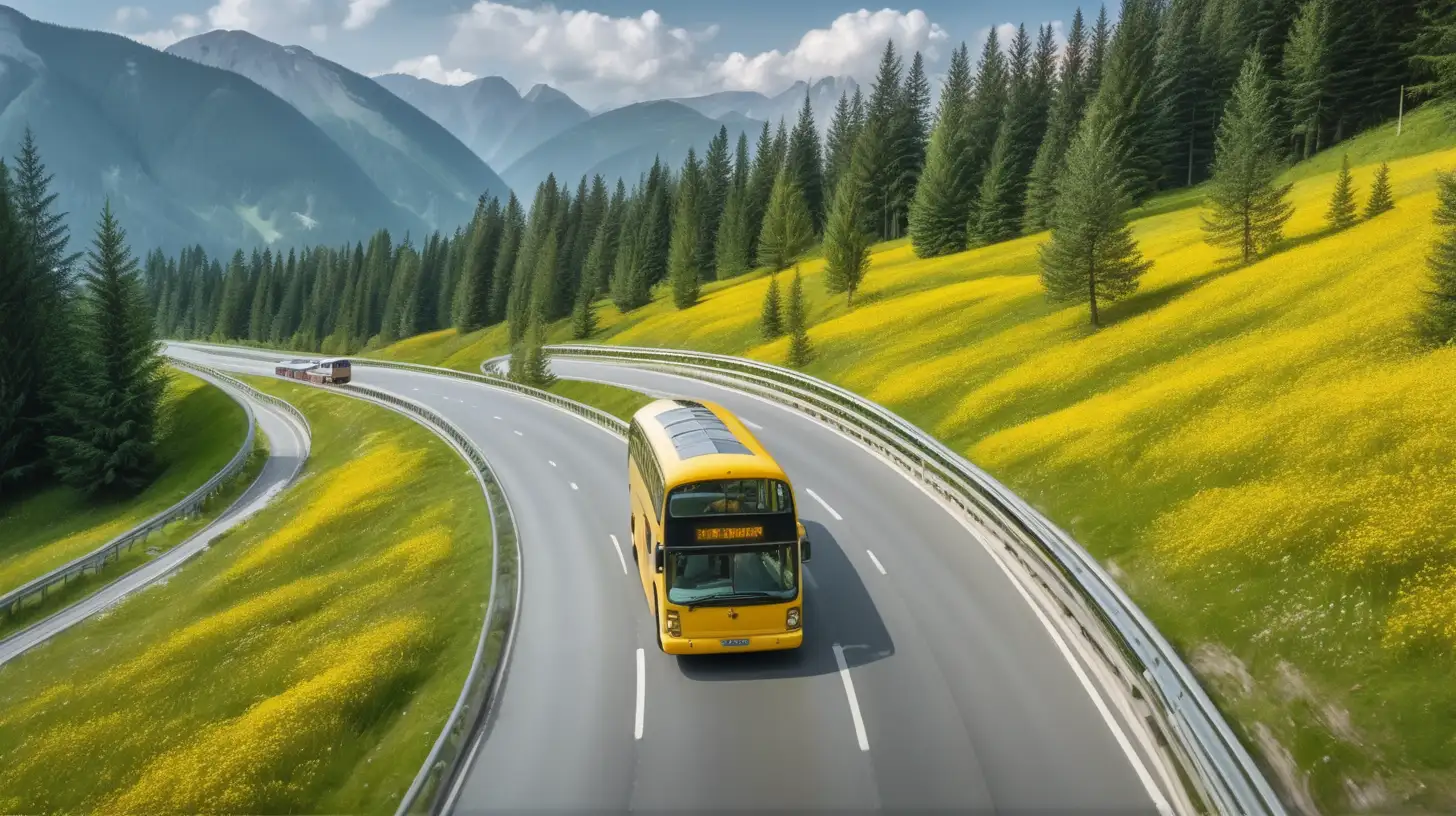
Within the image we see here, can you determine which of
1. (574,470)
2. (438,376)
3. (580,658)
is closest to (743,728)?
(580,658)

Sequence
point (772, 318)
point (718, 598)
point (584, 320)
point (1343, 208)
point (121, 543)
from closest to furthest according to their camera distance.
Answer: point (718, 598)
point (121, 543)
point (1343, 208)
point (772, 318)
point (584, 320)

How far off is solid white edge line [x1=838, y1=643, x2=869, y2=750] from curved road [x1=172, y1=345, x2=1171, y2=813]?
1.4 inches

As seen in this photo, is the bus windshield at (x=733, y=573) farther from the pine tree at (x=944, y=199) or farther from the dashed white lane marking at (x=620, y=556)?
A: the pine tree at (x=944, y=199)

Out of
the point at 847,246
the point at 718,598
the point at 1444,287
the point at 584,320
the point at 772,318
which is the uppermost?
the point at 847,246

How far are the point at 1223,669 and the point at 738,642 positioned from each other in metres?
7.75

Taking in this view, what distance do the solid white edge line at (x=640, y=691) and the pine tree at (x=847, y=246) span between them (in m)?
44.5

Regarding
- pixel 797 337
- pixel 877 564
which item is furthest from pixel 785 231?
pixel 877 564

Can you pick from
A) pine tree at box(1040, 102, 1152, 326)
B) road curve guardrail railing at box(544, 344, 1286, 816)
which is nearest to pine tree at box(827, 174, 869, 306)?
pine tree at box(1040, 102, 1152, 326)

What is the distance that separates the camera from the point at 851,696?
40.5 ft

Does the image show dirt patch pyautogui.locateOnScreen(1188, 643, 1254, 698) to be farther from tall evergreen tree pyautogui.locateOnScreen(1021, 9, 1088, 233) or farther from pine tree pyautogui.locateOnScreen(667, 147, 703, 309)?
pine tree pyautogui.locateOnScreen(667, 147, 703, 309)

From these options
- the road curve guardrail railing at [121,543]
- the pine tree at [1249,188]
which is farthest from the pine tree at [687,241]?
the pine tree at [1249,188]

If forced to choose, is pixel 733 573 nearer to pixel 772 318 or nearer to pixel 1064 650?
pixel 1064 650

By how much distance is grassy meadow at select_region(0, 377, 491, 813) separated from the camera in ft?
41.8

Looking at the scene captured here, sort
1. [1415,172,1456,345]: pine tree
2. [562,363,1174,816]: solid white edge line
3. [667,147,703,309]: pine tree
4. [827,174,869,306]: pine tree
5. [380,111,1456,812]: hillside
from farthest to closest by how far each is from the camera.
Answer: [667,147,703,309]: pine tree, [827,174,869,306]: pine tree, [1415,172,1456,345]: pine tree, [380,111,1456,812]: hillside, [562,363,1174,816]: solid white edge line
